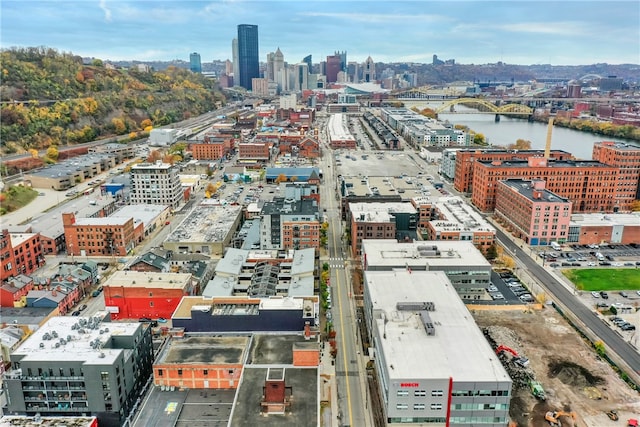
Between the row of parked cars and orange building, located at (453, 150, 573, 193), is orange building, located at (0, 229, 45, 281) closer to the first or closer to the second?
the row of parked cars

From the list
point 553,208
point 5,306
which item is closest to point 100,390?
point 5,306

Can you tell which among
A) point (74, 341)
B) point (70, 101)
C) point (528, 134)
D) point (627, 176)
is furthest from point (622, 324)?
point (528, 134)

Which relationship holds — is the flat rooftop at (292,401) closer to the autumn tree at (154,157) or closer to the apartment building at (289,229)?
the apartment building at (289,229)

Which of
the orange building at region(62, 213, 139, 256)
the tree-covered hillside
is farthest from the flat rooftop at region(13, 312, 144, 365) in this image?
the tree-covered hillside

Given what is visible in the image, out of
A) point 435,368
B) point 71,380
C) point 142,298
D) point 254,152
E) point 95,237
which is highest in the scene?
point 254,152

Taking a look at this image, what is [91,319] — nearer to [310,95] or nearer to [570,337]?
[570,337]

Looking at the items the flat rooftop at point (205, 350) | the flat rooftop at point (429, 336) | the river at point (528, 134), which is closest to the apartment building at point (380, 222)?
the flat rooftop at point (429, 336)

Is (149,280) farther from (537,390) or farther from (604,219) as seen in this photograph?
(604,219)
